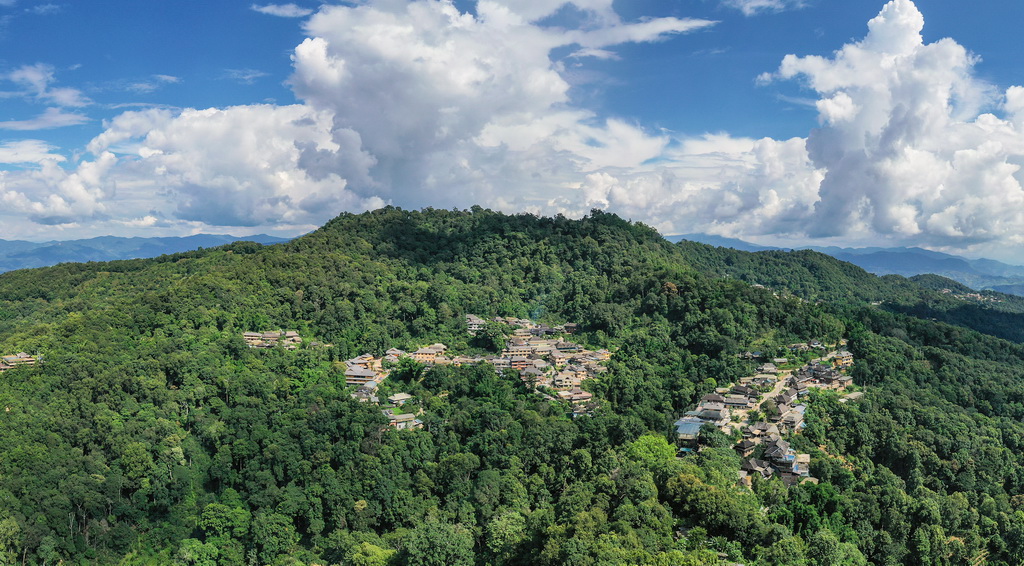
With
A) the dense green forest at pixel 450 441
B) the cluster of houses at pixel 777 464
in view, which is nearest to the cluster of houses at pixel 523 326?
the dense green forest at pixel 450 441

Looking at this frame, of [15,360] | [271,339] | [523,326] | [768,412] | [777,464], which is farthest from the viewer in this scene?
[523,326]

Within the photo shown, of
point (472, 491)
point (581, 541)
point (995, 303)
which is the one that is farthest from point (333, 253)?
point (995, 303)

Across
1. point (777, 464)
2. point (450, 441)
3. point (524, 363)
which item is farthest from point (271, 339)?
point (777, 464)

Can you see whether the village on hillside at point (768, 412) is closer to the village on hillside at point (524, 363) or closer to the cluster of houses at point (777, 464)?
the cluster of houses at point (777, 464)

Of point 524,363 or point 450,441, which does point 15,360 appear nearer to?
point 450,441

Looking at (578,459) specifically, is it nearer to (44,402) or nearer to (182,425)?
(182,425)

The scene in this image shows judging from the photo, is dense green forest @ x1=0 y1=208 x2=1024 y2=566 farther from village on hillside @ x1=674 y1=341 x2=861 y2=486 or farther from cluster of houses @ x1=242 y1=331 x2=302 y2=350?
cluster of houses @ x1=242 y1=331 x2=302 y2=350

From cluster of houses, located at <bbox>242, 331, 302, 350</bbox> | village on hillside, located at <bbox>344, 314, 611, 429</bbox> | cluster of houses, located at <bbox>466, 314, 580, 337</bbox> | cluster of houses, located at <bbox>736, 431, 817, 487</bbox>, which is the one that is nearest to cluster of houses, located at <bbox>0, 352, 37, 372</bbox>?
cluster of houses, located at <bbox>242, 331, 302, 350</bbox>
